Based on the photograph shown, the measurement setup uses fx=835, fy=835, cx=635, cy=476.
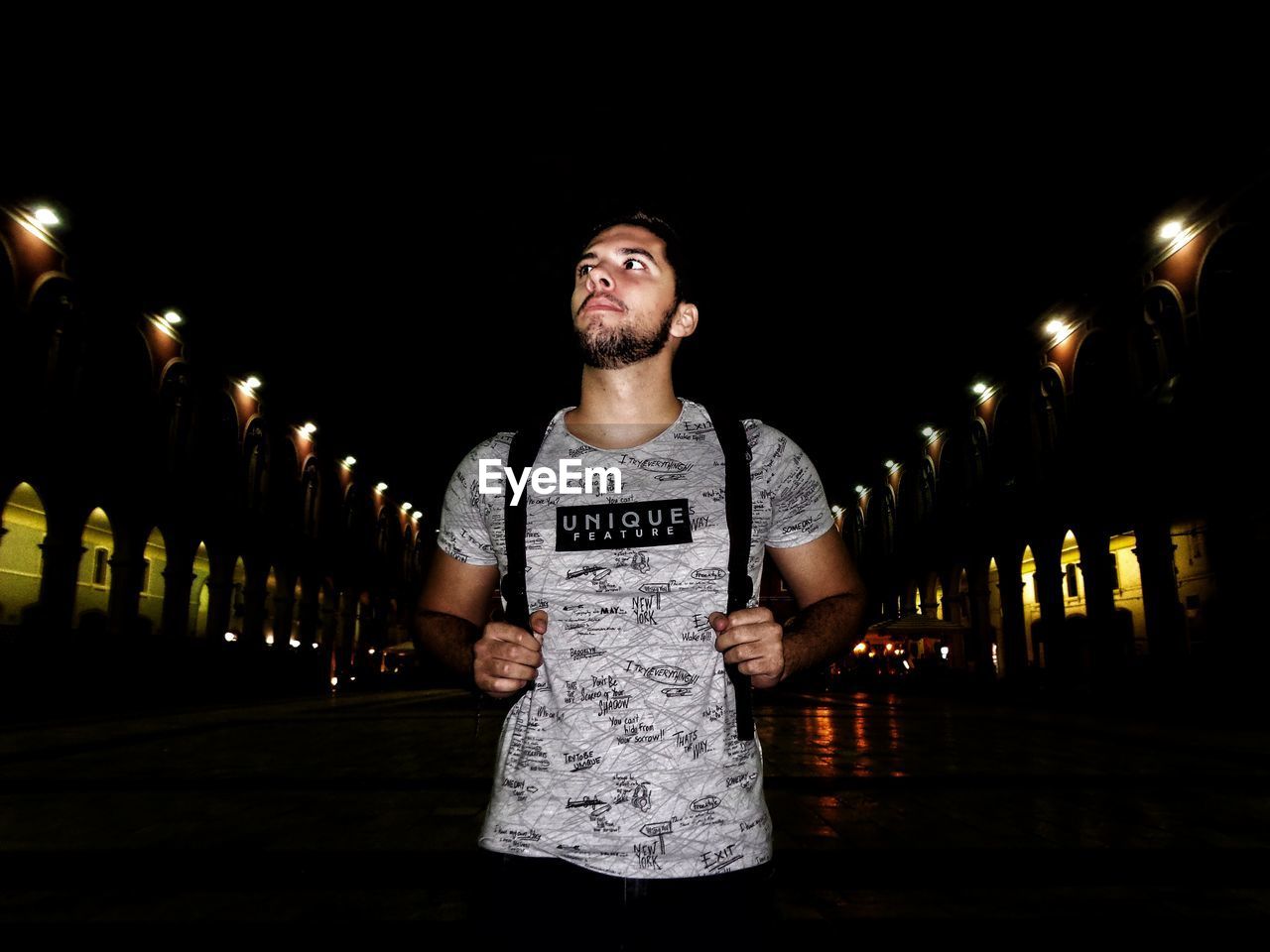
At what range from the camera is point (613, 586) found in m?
1.64

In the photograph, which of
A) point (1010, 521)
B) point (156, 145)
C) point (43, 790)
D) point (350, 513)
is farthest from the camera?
point (350, 513)

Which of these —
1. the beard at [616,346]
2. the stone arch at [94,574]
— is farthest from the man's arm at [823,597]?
the stone arch at [94,574]

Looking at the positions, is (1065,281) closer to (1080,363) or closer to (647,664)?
(1080,363)

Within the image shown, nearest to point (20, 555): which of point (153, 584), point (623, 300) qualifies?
point (153, 584)

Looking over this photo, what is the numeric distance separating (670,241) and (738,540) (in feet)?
2.82

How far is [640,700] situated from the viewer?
156cm

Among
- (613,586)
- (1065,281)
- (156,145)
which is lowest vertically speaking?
(613,586)

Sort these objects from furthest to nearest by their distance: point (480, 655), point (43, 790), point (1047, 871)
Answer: point (43, 790)
point (1047, 871)
point (480, 655)

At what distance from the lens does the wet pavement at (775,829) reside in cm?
381

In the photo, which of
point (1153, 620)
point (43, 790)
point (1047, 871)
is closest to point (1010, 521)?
point (1153, 620)

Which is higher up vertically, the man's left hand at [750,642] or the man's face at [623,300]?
the man's face at [623,300]

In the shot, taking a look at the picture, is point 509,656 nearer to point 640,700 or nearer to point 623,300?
point 640,700

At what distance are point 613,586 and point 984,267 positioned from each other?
20.1 metres

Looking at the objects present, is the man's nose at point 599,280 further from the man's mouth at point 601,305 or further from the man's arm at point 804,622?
the man's arm at point 804,622
